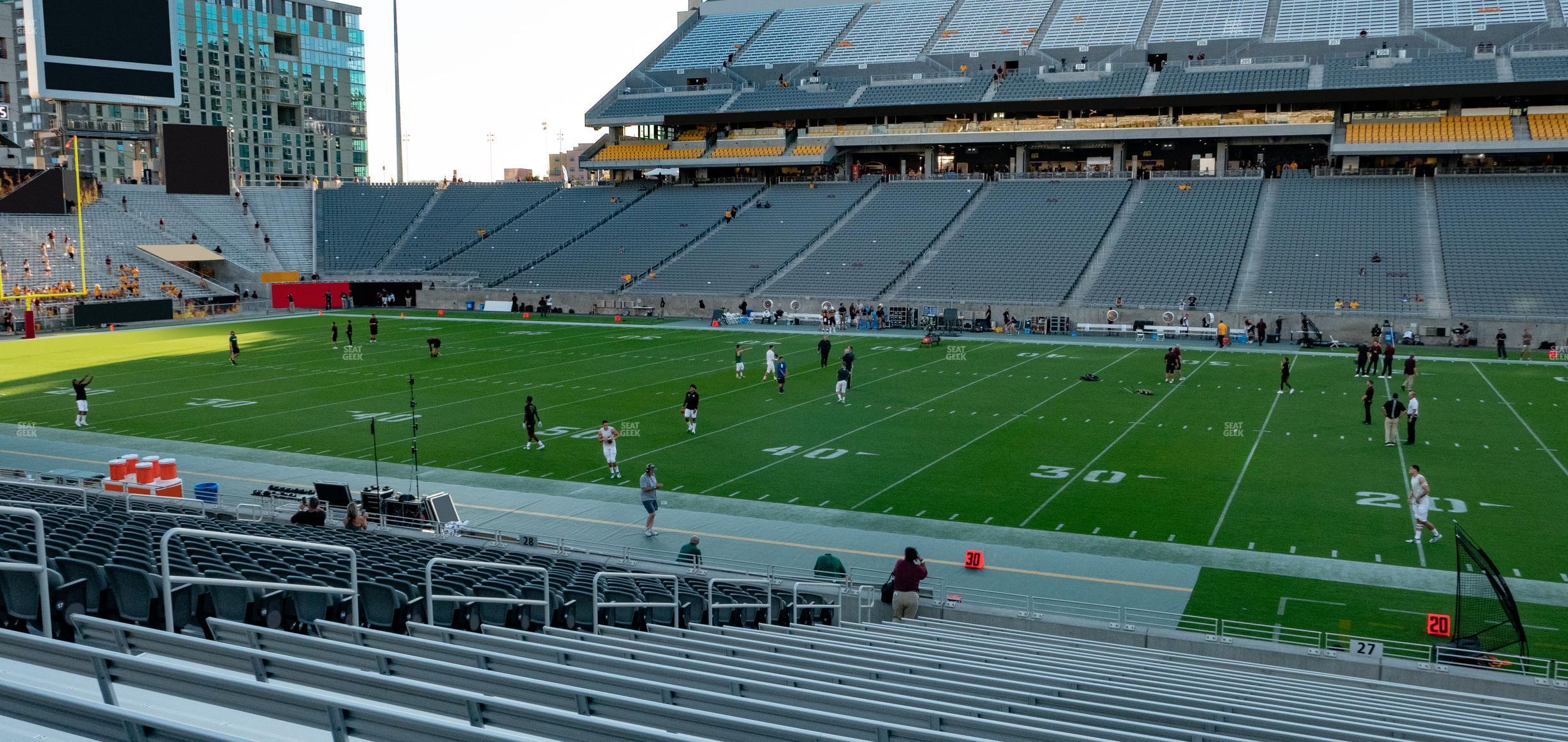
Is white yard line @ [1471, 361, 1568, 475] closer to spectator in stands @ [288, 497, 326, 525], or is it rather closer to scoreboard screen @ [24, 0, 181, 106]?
spectator in stands @ [288, 497, 326, 525]

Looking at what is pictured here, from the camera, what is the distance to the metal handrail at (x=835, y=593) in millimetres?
11703

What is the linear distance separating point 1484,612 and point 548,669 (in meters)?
11.3

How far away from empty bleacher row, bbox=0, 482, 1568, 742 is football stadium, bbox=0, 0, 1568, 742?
4 centimetres

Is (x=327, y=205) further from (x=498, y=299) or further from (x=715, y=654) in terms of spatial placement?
(x=715, y=654)

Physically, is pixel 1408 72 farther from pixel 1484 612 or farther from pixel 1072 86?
pixel 1484 612

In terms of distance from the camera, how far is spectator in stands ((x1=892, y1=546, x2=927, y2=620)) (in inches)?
475

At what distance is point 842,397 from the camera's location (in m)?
28.4

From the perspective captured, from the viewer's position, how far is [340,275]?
6309 centimetres

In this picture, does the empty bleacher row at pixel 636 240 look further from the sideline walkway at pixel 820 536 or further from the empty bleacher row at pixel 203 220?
the sideline walkway at pixel 820 536

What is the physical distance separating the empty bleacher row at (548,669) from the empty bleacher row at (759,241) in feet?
144

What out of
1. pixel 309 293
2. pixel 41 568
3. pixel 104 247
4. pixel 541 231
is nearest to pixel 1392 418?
pixel 41 568

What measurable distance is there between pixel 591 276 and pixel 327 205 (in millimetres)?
22440

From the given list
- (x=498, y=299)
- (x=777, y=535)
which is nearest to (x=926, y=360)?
(x=777, y=535)

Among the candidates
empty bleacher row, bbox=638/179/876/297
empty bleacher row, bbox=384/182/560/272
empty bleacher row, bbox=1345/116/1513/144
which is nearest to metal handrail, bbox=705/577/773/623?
empty bleacher row, bbox=638/179/876/297
